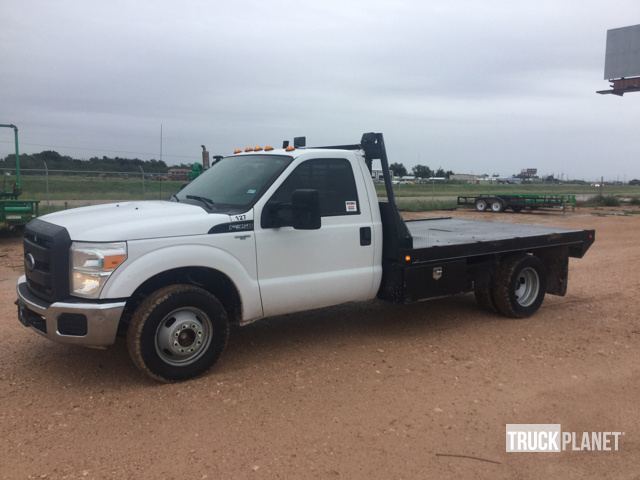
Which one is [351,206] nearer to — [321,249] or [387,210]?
[387,210]

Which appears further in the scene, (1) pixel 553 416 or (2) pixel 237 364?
(2) pixel 237 364

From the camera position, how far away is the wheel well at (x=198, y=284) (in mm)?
4805

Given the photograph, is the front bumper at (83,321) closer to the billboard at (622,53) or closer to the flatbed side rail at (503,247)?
the flatbed side rail at (503,247)

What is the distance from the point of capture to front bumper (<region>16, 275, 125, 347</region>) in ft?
14.6

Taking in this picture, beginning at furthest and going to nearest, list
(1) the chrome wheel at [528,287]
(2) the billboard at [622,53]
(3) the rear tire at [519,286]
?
(2) the billboard at [622,53], (1) the chrome wheel at [528,287], (3) the rear tire at [519,286]

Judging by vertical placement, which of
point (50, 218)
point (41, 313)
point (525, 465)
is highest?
point (50, 218)

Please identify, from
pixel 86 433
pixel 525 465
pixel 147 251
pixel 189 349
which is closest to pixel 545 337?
pixel 525 465

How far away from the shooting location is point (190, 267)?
16.1 feet

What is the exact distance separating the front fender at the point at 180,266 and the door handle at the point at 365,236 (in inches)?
49.7

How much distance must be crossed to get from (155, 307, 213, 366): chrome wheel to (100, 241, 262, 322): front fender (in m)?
0.38

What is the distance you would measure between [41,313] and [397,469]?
3.00 meters

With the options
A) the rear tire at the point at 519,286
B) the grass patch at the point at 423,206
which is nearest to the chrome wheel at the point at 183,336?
the rear tire at the point at 519,286

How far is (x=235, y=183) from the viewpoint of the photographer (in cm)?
563

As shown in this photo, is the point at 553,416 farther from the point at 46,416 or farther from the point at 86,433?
the point at 46,416
